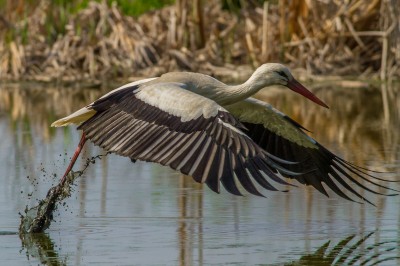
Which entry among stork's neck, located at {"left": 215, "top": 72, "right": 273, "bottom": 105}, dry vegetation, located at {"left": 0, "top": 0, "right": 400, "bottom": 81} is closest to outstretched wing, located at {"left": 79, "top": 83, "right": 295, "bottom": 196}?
stork's neck, located at {"left": 215, "top": 72, "right": 273, "bottom": 105}

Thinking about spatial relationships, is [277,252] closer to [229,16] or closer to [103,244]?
[103,244]

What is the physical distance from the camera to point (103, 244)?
7.47 meters

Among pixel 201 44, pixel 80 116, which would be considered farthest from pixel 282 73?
pixel 201 44

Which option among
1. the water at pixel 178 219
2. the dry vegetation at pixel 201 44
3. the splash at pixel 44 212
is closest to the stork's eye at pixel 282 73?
the water at pixel 178 219

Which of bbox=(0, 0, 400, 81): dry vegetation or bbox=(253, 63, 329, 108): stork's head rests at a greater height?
bbox=(0, 0, 400, 81): dry vegetation

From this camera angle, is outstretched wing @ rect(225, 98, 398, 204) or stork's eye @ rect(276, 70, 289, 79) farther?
stork's eye @ rect(276, 70, 289, 79)

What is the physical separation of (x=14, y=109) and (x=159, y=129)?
9.26 m

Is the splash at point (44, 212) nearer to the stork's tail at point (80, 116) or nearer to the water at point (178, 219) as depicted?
the water at point (178, 219)

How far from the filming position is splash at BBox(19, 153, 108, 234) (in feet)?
26.6

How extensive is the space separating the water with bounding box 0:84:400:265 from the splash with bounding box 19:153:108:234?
10 centimetres

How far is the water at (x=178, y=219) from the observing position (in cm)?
712

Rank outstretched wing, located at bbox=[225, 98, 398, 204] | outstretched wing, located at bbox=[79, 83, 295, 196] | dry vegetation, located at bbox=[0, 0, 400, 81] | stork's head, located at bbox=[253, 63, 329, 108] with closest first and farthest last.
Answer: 1. outstretched wing, located at bbox=[79, 83, 295, 196]
2. outstretched wing, located at bbox=[225, 98, 398, 204]
3. stork's head, located at bbox=[253, 63, 329, 108]
4. dry vegetation, located at bbox=[0, 0, 400, 81]

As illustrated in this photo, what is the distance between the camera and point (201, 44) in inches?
795

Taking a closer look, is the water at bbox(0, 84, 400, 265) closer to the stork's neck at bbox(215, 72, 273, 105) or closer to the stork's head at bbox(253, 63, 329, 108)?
the stork's neck at bbox(215, 72, 273, 105)
